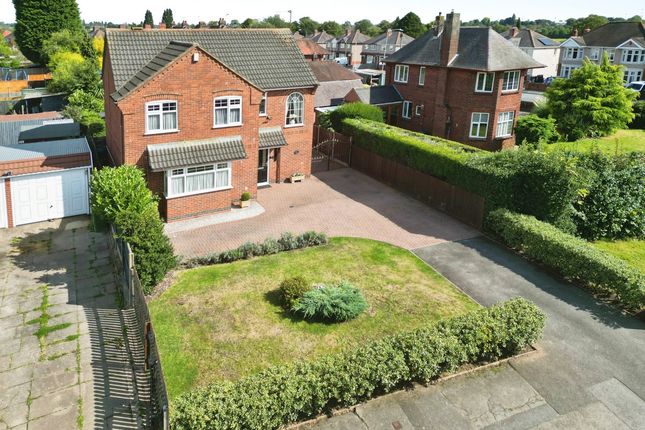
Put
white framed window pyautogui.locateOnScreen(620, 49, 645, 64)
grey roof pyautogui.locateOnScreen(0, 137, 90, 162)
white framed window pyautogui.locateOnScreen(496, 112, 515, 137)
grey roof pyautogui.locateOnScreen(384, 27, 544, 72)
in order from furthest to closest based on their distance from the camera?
white framed window pyautogui.locateOnScreen(620, 49, 645, 64) → white framed window pyautogui.locateOnScreen(496, 112, 515, 137) → grey roof pyautogui.locateOnScreen(384, 27, 544, 72) → grey roof pyautogui.locateOnScreen(0, 137, 90, 162)

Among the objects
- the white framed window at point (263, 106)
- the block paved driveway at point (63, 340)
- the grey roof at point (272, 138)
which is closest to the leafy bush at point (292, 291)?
the block paved driveway at point (63, 340)

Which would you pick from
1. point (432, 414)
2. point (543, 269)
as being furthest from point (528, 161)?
point (432, 414)

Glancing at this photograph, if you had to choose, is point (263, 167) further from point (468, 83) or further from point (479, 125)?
point (479, 125)

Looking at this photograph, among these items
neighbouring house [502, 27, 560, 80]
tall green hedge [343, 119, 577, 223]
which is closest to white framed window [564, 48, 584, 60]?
neighbouring house [502, 27, 560, 80]

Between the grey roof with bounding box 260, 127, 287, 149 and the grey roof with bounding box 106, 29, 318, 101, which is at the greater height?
the grey roof with bounding box 106, 29, 318, 101

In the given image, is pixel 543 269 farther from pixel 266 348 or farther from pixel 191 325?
pixel 191 325

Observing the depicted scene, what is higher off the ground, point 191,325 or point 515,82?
point 515,82

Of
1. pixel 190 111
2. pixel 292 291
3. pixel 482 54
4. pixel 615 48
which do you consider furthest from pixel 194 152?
pixel 615 48

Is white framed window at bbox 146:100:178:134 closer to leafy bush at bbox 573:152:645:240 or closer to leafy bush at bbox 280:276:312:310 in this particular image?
leafy bush at bbox 280:276:312:310
